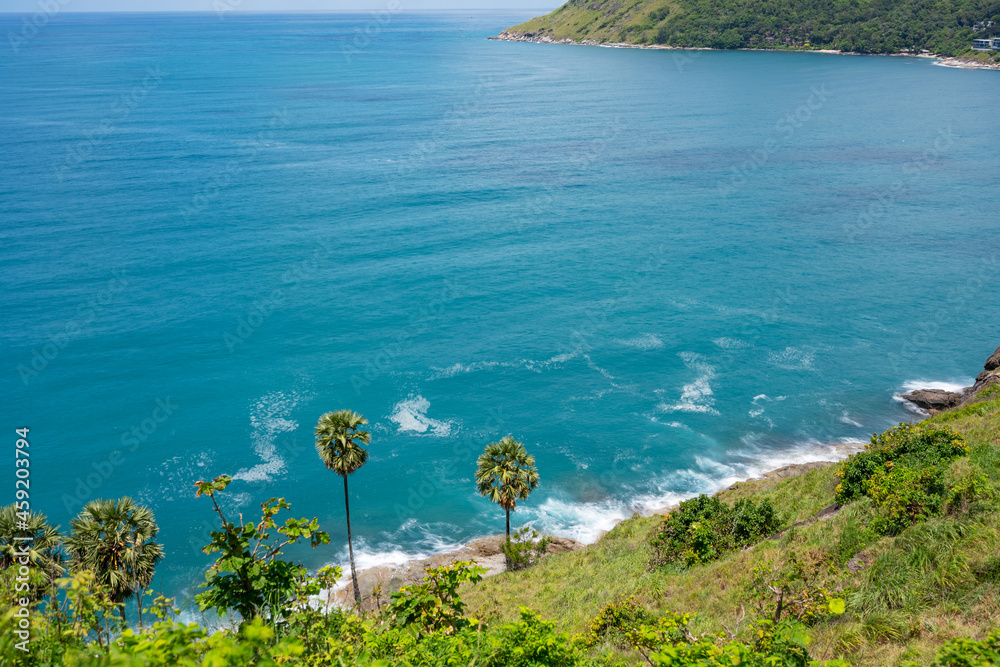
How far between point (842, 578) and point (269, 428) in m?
51.9

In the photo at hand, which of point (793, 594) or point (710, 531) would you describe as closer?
point (793, 594)

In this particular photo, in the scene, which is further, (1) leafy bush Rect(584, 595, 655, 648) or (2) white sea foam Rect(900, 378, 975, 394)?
(2) white sea foam Rect(900, 378, 975, 394)

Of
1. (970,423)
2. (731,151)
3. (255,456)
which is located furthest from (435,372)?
(731,151)

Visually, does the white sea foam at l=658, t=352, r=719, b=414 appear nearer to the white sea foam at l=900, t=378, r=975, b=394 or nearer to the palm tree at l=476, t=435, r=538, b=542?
the white sea foam at l=900, t=378, r=975, b=394

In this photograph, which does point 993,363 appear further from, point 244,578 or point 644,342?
point 244,578

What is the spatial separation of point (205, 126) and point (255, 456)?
123497 mm

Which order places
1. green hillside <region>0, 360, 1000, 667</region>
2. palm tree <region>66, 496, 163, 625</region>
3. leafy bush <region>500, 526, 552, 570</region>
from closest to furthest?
1. green hillside <region>0, 360, 1000, 667</region>
2. palm tree <region>66, 496, 163, 625</region>
3. leafy bush <region>500, 526, 552, 570</region>

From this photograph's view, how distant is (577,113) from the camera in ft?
586

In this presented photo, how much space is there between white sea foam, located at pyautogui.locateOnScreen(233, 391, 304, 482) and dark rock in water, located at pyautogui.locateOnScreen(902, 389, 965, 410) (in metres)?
65.5

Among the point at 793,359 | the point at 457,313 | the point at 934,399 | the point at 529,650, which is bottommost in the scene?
the point at 934,399

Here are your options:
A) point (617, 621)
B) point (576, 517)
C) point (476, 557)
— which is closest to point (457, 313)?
point (576, 517)

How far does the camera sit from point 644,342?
76375 mm

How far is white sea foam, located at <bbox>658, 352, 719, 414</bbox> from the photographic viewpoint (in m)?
66.8

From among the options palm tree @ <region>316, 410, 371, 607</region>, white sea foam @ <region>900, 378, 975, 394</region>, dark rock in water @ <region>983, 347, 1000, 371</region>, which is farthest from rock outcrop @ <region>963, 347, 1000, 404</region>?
palm tree @ <region>316, 410, 371, 607</region>
